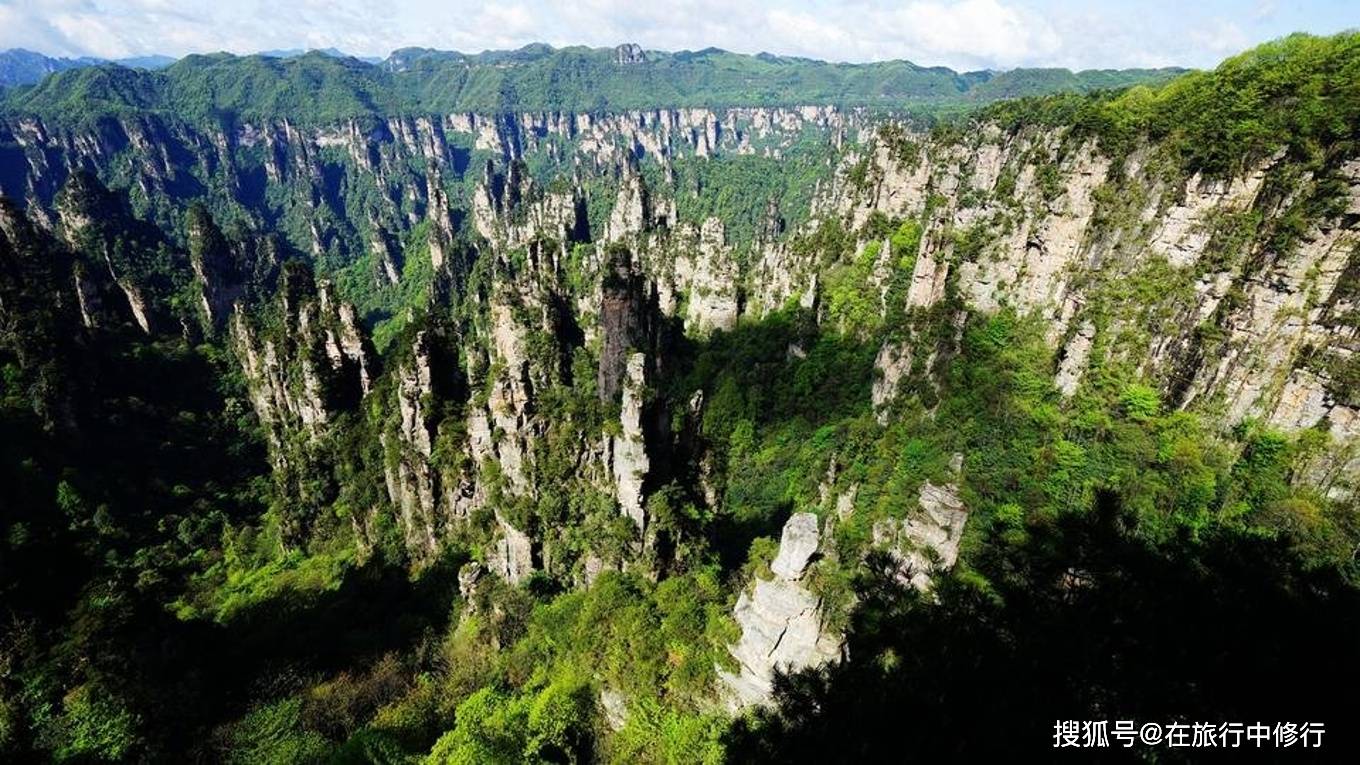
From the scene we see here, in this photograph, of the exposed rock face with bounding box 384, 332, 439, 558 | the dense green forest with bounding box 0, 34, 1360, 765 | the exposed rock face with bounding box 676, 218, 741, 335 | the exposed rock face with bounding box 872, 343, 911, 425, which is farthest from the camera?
the exposed rock face with bounding box 676, 218, 741, 335

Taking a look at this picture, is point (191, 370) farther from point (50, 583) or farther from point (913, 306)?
point (913, 306)

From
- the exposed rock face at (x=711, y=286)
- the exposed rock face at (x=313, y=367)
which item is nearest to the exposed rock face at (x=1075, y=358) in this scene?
the exposed rock face at (x=711, y=286)

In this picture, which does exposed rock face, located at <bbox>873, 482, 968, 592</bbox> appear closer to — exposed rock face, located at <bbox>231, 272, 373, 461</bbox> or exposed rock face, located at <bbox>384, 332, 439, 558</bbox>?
exposed rock face, located at <bbox>384, 332, 439, 558</bbox>

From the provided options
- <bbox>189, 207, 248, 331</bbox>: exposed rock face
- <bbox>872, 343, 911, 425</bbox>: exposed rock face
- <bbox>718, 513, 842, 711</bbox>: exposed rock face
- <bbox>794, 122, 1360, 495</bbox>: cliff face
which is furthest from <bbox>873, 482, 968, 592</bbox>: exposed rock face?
<bbox>189, 207, 248, 331</bbox>: exposed rock face

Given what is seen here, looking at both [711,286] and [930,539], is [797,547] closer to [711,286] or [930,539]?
[930,539]

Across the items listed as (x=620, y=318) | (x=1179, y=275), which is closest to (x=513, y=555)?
(x=620, y=318)

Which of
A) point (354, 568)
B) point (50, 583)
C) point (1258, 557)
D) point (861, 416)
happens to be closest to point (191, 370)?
point (354, 568)
